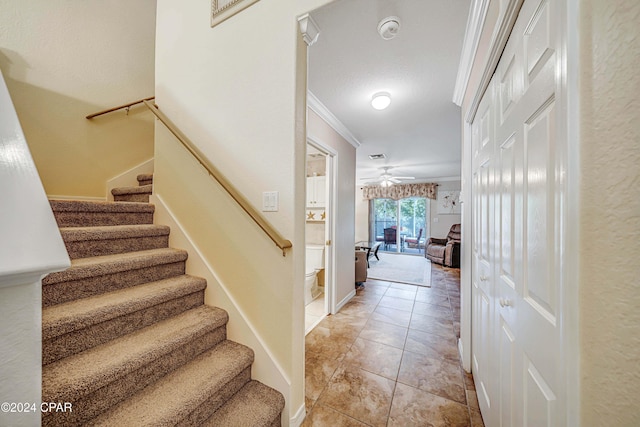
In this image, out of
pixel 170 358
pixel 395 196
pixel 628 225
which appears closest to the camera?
pixel 628 225

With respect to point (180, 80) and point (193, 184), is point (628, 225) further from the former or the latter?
point (180, 80)

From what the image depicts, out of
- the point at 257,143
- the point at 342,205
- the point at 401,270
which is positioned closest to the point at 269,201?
the point at 257,143

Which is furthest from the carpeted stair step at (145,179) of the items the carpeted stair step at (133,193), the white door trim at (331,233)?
the white door trim at (331,233)

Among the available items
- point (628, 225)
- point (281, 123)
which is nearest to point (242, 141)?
point (281, 123)

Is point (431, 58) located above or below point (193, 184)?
above

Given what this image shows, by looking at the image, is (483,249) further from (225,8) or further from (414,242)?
(414,242)

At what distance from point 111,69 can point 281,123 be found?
2589mm

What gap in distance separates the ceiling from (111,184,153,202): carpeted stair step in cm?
190

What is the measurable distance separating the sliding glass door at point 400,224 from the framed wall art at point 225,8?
717cm

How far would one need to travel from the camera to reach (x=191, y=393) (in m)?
1.03

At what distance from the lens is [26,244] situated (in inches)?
16.6

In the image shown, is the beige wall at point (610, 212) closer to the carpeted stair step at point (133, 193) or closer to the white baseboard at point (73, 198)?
the carpeted stair step at point (133, 193)

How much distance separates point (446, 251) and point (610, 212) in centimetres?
578

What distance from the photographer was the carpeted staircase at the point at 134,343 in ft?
2.97
